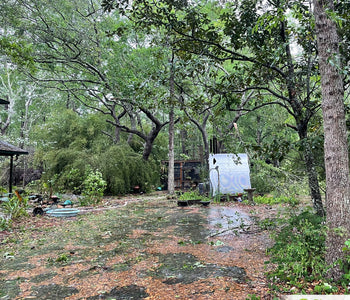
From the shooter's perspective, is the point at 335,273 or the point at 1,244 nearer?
the point at 335,273

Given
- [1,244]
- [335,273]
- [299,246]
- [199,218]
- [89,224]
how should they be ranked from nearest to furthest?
[335,273] → [299,246] → [1,244] → [89,224] → [199,218]

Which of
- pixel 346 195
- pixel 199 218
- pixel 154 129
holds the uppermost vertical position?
pixel 154 129

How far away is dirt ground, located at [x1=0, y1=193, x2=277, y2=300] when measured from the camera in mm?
3256

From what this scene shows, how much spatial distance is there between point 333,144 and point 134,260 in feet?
11.4

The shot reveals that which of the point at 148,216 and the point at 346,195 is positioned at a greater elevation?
the point at 346,195

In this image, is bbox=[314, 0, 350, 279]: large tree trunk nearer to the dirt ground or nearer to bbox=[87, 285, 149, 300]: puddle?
the dirt ground

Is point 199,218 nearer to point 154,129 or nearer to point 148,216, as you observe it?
point 148,216

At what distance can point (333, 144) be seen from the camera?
3.27m

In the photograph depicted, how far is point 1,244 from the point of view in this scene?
567cm

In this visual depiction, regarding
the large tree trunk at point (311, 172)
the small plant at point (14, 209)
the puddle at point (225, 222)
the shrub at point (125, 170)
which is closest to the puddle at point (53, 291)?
the puddle at point (225, 222)

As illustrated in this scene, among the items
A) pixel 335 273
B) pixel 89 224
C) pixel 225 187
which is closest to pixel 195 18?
pixel 335 273

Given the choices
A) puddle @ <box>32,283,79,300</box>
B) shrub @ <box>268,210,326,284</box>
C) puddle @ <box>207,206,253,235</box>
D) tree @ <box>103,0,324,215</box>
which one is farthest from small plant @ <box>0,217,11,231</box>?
shrub @ <box>268,210,326,284</box>

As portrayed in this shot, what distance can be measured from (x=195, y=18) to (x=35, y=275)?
222 inches

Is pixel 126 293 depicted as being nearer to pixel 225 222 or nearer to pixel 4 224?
pixel 225 222
